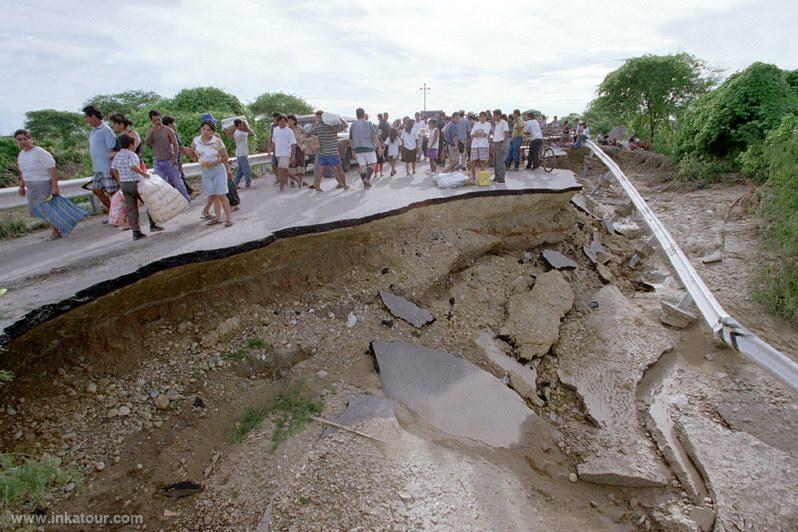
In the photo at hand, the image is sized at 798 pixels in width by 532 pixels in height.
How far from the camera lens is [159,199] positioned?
5.20 m

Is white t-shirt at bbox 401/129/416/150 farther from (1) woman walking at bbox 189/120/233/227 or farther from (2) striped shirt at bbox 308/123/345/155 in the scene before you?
(1) woman walking at bbox 189/120/233/227

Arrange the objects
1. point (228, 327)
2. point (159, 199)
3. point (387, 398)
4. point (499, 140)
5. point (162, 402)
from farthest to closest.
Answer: point (499, 140), point (159, 199), point (228, 327), point (387, 398), point (162, 402)

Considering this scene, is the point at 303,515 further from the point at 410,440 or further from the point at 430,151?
the point at 430,151

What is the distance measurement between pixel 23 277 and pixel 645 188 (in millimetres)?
14955

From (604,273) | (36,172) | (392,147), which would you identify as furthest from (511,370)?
(392,147)

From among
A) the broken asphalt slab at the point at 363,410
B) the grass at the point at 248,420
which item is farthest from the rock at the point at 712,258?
the grass at the point at 248,420

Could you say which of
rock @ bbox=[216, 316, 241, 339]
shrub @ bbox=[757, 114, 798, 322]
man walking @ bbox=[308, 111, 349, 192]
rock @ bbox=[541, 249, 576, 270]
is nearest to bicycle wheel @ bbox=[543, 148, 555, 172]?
rock @ bbox=[541, 249, 576, 270]

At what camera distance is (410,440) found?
3.79 metres

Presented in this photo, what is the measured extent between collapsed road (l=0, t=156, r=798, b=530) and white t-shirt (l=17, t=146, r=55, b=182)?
6.03 feet

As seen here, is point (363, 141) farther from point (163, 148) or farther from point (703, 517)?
point (703, 517)

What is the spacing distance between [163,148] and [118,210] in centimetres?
135

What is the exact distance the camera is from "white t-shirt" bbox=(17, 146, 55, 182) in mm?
5359

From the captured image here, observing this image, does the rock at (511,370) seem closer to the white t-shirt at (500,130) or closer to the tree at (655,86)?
the white t-shirt at (500,130)

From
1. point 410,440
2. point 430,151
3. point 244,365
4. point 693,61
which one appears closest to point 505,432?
point 410,440
